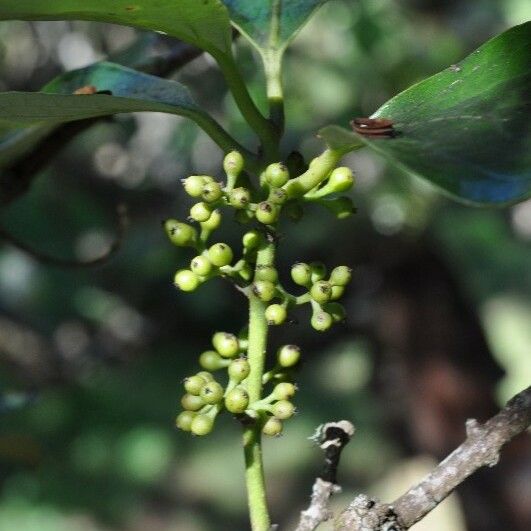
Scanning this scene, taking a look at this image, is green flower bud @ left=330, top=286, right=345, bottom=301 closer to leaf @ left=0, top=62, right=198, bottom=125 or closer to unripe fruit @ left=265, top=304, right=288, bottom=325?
unripe fruit @ left=265, top=304, right=288, bottom=325

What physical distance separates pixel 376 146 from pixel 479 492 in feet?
5.94

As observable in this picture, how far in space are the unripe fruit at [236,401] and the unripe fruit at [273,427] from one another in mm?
25

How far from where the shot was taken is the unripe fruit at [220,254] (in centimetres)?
63

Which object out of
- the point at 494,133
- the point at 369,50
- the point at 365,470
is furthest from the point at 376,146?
the point at 365,470

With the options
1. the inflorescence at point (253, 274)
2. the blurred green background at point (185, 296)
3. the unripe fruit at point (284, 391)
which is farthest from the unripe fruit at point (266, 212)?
the blurred green background at point (185, 296)

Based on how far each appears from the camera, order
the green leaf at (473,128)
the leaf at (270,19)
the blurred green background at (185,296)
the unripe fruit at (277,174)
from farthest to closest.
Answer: the blurred green background at (185,296) < the leaf at (270,19) < the unripe fruit at (277,174) < the green leaf at (473,128)

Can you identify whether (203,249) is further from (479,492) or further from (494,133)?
(479,492)

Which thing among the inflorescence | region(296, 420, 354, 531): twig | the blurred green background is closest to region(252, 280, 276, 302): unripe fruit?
the inflorescence

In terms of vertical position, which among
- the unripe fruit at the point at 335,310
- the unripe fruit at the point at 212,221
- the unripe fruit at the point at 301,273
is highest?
the unripe fruit at the point at 212,221

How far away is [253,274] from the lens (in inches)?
25.6

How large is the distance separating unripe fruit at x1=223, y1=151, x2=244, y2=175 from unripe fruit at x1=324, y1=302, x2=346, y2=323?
4.4 inches

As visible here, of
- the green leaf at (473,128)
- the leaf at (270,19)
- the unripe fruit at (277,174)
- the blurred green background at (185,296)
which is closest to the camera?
the green leaf at (473,128)

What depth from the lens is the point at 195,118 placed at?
0.67 meters

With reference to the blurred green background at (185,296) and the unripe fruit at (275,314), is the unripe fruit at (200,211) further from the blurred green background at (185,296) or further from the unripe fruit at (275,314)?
the blurred green background at (185,296)
